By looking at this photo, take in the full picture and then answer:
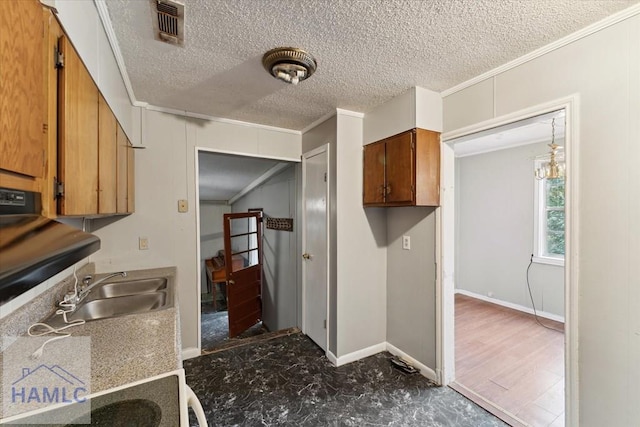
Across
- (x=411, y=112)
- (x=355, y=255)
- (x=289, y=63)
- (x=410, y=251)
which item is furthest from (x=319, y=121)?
(x=410, y=251)

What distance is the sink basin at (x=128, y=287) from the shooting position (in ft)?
6.31

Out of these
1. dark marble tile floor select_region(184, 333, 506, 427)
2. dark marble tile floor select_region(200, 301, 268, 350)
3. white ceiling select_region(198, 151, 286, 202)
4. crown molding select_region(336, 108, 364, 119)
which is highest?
crown molding select_region(336, 108, 364, 119)

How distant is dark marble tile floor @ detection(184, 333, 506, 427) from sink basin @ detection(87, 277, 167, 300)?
0.85 m

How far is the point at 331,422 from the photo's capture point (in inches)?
70.8

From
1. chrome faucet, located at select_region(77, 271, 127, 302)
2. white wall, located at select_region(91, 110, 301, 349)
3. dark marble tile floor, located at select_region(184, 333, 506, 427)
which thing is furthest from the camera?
white wall, located at select_region(91, 110, 301, 349)

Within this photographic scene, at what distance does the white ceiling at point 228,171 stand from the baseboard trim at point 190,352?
6.43 ft

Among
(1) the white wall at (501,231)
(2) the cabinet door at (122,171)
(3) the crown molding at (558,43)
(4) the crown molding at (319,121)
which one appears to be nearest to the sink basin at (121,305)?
(2) the cabinet door at (122,171)

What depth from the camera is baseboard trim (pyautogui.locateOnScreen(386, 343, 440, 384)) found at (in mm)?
2204

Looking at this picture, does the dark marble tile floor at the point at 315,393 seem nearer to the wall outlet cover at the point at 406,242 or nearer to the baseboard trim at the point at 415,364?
the baseboard trim at the point at 415,364

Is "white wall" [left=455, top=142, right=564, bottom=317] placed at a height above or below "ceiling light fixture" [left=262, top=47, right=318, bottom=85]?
below

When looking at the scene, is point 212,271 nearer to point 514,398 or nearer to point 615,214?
point 514,398

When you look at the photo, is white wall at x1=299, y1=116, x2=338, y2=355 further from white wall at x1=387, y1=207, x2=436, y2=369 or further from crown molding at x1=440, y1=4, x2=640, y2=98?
crown molding at x1=440, y1=4, x2=640, y2=98

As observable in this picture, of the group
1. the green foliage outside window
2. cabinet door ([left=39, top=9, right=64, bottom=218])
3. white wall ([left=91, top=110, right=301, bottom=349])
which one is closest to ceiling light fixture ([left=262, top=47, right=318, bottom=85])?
cabinet door ([left=39, top=9, right=64, bottom=218])

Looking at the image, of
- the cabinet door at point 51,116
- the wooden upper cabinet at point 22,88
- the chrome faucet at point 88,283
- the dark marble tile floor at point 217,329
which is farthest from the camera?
the dark marble tile floor at point 217,329
